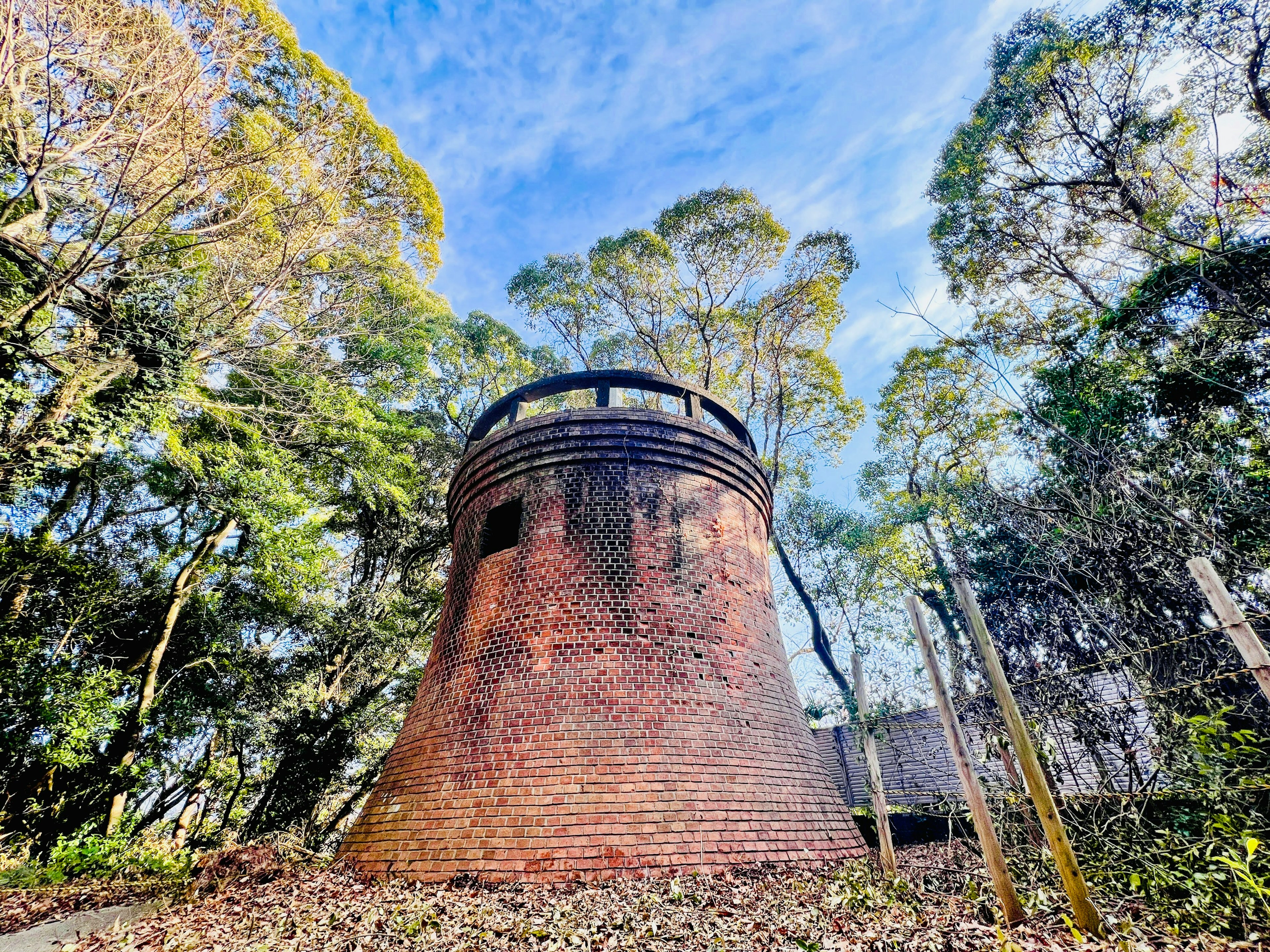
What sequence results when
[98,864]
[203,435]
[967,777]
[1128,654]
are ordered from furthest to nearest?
[203,435], [98,864], [967,777], [1128,654]

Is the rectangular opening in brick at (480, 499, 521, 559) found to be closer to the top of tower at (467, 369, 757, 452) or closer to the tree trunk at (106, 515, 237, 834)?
the top of tower at (467, 369, 757, 452)

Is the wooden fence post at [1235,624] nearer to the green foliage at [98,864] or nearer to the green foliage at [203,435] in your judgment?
the green foliage at [98,864]

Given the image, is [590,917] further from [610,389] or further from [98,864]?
[98,864]

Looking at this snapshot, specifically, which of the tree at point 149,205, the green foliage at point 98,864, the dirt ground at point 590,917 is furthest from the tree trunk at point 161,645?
the dirt ground at point 590,917

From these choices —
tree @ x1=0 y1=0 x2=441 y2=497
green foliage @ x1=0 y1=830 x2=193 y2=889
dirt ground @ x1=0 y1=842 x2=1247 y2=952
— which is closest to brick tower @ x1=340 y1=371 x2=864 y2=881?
dirt ground @ x1=0 y1=842 x2=1247 y2=952

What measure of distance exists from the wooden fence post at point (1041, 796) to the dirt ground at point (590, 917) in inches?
5.8

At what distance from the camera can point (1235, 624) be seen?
9.36 ft

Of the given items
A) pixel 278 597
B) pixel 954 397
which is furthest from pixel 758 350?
pixel 278 597

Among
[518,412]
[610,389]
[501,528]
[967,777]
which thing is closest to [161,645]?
[501,528]

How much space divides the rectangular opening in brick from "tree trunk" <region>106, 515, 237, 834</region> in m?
5.86

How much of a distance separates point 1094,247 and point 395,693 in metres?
17.5

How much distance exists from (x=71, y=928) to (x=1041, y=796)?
22.3 feet

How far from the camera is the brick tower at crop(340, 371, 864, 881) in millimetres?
4512

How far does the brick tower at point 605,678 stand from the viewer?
4.51m
